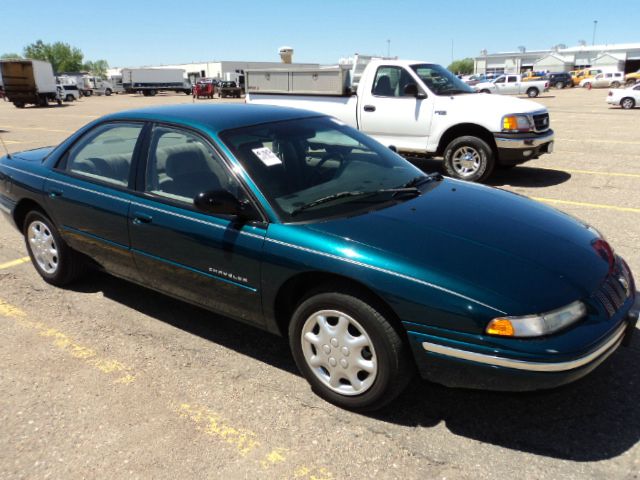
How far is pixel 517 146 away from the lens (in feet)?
25.2

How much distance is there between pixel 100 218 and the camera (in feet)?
12.2

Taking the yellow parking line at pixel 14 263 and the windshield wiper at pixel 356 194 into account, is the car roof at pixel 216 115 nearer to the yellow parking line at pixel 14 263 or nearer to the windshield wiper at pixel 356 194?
the windshield wiper at pixel 356 194

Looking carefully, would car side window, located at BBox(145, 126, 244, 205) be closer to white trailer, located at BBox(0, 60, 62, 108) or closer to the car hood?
the car hood

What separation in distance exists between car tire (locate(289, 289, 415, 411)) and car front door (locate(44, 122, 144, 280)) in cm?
150

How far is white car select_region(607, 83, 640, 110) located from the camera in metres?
23.9

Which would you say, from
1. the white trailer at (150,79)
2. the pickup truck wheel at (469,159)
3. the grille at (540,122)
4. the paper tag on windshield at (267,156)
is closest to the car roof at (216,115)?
the paper tag on windshield at (267,156)

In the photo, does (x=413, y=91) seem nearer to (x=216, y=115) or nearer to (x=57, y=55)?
(x=216, y=115)

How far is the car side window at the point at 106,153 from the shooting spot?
12.1ft

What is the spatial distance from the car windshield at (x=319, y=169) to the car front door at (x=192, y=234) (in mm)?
166

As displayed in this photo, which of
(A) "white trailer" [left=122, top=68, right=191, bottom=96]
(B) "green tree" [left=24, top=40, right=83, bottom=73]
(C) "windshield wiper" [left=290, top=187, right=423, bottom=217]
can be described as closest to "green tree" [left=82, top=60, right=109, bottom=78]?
(B) "green tree" [left=24, top=40, right=83, bottom=73]

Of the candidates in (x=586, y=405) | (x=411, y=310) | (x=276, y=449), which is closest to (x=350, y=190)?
(x=411, y=310)

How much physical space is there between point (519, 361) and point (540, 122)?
21.8ft

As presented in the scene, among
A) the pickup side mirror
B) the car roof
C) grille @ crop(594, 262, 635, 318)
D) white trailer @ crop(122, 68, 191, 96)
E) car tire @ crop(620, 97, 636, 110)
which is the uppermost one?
white trailer @ crop(122, 68, 191, 96)

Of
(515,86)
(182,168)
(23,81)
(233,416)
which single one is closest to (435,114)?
(182,168)
